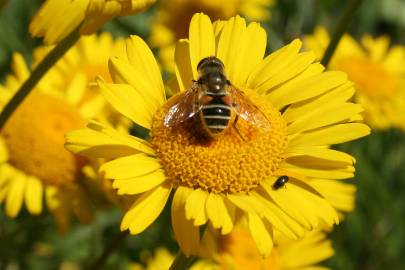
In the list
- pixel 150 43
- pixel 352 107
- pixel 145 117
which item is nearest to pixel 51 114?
pixel 145 117

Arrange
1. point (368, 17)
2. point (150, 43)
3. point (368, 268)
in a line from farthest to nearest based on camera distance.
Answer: point (368, 17)
point (150, 43)
point (368, 268)

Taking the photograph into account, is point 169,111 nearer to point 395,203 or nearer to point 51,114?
point 51,114

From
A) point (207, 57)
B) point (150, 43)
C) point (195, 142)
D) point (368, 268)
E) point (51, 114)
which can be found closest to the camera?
point (195, 142)

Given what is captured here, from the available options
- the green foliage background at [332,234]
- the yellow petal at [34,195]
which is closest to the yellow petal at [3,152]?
the yellow petal at [34,195]

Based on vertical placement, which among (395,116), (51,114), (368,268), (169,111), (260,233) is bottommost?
(368,268)

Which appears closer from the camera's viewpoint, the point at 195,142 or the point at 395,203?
the point at 195,142

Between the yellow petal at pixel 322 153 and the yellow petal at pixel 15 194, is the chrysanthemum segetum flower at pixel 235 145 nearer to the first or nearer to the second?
the yellow petal at pixel 322 153

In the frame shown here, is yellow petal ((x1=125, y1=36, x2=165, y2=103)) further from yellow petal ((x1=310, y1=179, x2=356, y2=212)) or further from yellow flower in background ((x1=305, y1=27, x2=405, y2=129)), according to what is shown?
yellow flower in background ((x1=305, y1=27, x2=405, y2=129))

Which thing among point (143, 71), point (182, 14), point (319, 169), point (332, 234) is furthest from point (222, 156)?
point (182, 14)

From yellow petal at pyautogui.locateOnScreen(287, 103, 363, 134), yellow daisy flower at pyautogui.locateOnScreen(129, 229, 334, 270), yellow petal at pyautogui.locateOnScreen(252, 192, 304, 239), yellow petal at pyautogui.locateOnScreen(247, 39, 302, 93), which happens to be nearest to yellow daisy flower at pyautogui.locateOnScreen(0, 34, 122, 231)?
yellow daisy flower at pyautogui.locateOnScreen(129, 229, 334, 270)
